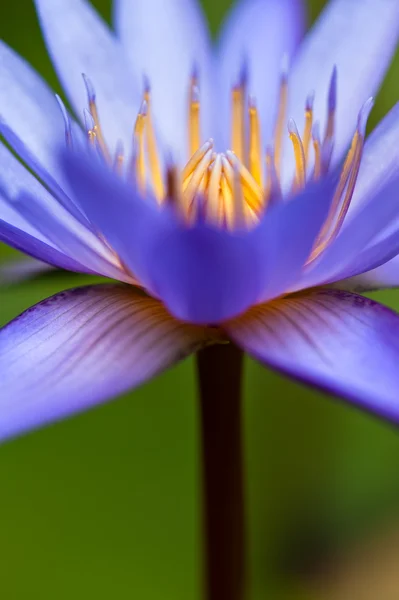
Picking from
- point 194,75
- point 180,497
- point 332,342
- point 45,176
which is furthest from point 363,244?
point 180,497

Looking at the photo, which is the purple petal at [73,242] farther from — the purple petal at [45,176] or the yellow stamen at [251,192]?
the yellow stamen at [251,192]

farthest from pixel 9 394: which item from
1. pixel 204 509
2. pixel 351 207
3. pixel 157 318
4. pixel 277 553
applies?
pixel 277 553

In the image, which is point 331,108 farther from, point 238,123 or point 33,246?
point 33,246

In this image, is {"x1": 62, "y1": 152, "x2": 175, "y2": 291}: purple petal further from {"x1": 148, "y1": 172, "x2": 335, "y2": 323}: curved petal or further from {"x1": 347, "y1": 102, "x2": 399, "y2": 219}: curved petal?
{"x1": 347, "y1": 102, "x2": 399, "y2": 219}: curved petal

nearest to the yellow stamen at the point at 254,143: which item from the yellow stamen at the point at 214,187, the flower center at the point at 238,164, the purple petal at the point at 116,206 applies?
the flower center at the point at 238,164

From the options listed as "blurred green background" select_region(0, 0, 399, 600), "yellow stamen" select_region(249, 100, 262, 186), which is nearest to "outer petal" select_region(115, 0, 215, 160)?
"yellow stamen" select_region(249, 100, 262, 186)

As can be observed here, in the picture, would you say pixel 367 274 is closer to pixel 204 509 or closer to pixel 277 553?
pixel 204 509
